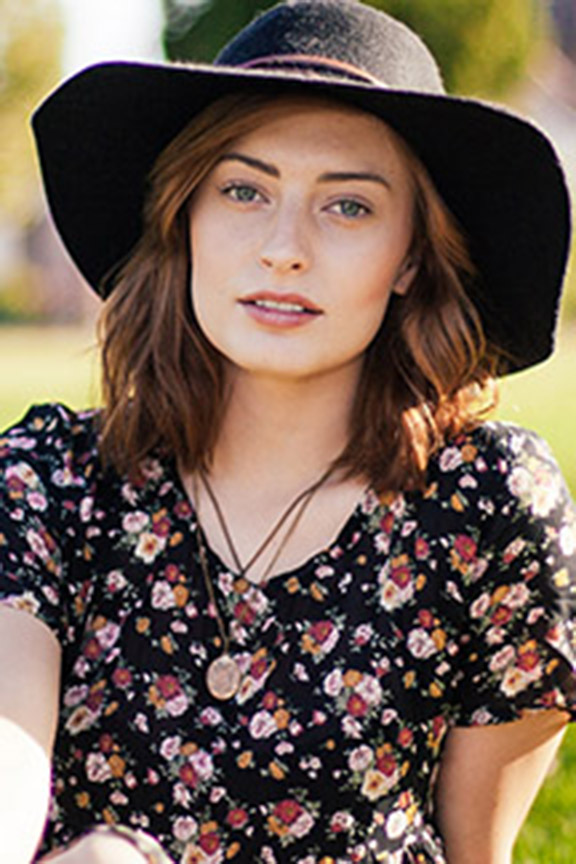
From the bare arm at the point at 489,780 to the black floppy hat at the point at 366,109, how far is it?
0.65 metres

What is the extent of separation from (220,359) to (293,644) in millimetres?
536

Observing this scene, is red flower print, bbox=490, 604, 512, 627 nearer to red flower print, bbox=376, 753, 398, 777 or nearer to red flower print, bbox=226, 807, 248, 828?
red flower print, bbox=376, 753, 398, 777

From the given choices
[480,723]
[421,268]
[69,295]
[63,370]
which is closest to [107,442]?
[421,268]

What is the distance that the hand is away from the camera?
6.43ft

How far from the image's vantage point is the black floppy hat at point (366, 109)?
2.57m

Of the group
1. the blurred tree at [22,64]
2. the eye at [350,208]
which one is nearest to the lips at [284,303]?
the eye at [350,208]

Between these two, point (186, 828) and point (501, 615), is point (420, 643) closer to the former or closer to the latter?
point (501, 615)

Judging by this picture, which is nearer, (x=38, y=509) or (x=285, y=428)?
(x=38, y=509)

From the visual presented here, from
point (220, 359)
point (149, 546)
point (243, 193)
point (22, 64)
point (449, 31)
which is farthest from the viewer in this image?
point (22, 64)

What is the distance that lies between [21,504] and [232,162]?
65 cm

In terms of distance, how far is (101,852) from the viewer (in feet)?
6.46

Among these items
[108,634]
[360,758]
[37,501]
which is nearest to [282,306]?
[37,501]

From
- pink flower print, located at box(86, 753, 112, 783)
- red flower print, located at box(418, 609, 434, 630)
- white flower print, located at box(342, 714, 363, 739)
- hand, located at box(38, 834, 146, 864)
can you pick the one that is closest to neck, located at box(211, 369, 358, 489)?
red flower print, located at box(418, 609, 434, 630)

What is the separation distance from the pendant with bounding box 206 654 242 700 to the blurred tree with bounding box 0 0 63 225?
92.0ft
